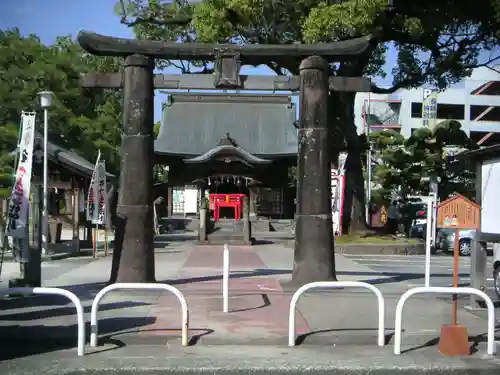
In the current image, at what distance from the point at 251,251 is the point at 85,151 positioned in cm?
1307

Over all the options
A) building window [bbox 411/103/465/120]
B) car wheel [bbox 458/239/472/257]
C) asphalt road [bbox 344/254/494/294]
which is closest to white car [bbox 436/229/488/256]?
car wheel [bbox 458/239/472/257]

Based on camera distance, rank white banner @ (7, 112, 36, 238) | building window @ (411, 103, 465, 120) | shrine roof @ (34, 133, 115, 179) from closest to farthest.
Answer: white banner @ (7, 112, 36, 238) → shrine roof @ (34, 133, 115, 179) → building window @ (411, 103, 465, 120)

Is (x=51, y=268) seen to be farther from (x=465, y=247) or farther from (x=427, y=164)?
(x=427, y=164)

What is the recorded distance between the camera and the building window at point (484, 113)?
2544 inches

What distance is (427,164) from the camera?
29562 millimetres

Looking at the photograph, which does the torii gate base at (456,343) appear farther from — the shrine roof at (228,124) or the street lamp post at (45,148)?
the shrine roof at (228,124)

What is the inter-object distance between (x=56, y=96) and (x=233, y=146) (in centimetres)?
849

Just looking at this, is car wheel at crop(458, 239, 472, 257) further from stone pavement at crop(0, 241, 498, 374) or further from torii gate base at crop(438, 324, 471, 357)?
torii gate base at crop(438, 324, 471, 357)

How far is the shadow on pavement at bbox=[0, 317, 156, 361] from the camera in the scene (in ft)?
27.8

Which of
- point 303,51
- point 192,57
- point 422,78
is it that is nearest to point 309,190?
point 303,51

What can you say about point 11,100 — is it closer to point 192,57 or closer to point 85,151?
point 85,151

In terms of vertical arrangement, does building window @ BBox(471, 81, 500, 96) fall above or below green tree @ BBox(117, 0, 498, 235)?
above

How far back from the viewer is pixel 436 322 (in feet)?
33.4

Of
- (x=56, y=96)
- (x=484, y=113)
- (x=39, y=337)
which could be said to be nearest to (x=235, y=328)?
(x=39, y=337)
